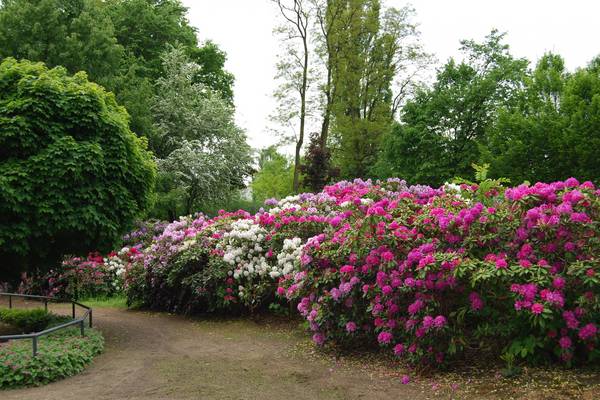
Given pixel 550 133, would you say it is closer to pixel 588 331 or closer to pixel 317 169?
pixel 317 169

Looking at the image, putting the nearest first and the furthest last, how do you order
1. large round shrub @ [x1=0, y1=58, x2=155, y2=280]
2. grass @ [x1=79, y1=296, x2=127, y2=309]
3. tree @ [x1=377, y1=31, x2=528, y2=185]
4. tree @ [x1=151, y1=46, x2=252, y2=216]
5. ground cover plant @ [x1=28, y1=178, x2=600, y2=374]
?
ground cover plant @ [x1=28, y1=178, x2=600, y2=374]
large round shrub @ [x1=0, y1=58, x2=155, y2=280]
grass @ [x1=79, y1=296, x2=127, y2=309]
tree @ [x1=151, y1=46, x2=252, y2=216]
tree @ [x1=377, y1=31, x2=528, y2=185]

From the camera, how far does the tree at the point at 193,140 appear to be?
22.0 meters

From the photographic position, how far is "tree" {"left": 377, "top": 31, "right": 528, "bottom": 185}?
77.5 ft

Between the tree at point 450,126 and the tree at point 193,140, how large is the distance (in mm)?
7527

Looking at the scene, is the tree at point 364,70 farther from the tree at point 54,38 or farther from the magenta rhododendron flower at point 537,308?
the magenta rhododendron flower at point 537,308

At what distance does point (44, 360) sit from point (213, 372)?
1.74 meters

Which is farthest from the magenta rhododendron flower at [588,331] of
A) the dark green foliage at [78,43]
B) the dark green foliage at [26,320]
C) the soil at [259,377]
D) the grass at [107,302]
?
the dark green foliage at [78,43]

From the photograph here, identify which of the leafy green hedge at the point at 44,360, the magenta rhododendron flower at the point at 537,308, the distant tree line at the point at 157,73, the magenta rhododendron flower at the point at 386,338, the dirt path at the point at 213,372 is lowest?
the dirt path at the point at 213,372

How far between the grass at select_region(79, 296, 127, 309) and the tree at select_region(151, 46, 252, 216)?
8.66 meters

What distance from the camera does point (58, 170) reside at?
6.83 m

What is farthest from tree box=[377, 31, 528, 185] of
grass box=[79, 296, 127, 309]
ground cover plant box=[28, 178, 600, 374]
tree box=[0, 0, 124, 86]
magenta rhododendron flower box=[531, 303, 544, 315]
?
magenta rhododendron flower box=[531, 303, 544, 315]

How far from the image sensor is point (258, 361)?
20.0 ft

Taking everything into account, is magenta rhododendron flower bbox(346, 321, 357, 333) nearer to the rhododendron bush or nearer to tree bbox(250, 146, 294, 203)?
the rhododendron bush

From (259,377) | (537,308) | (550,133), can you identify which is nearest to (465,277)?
(537,308)
